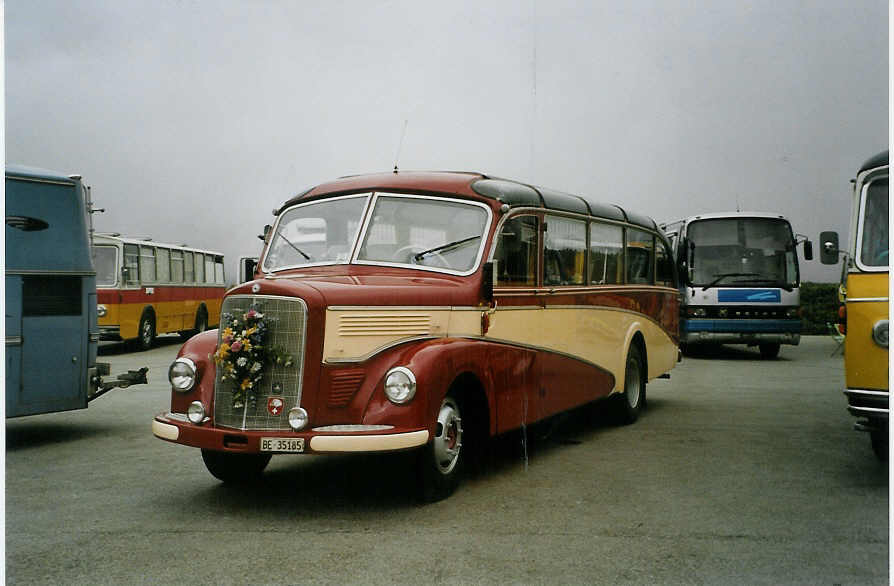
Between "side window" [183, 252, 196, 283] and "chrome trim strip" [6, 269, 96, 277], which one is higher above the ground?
"side window" [183, 252, 196, 283]

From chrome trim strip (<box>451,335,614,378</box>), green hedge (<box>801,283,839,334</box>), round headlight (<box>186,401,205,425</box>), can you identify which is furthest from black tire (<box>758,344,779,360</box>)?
round headlight (<box>186,401,205,425</box>)

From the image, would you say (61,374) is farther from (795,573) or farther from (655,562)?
(795,573)

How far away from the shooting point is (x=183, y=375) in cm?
646

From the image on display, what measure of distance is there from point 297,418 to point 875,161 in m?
→ 4.59

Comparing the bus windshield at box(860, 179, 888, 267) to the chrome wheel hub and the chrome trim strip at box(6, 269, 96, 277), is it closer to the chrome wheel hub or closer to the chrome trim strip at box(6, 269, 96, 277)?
the chrome wheel hub

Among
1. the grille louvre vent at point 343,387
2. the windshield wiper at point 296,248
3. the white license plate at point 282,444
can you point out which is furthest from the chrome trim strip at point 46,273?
the grille louvre vent at point 343,387

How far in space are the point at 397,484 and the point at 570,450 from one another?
220 centimetres

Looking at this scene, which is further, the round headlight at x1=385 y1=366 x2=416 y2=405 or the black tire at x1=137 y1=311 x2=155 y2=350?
the black tire at x1=137 y1=311 x2=155 y2=350

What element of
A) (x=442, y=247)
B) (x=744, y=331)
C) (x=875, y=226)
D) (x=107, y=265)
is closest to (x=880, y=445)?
(x=875, y=226)

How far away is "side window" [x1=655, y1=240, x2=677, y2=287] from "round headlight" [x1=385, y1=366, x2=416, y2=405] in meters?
6.27

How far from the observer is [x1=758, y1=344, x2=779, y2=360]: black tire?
20281 mm

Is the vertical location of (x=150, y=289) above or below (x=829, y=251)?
below

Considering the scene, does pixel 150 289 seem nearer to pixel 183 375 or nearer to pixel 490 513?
pixel 183 375

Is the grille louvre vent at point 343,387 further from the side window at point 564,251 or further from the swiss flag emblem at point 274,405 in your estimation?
the side window at point 564,251
